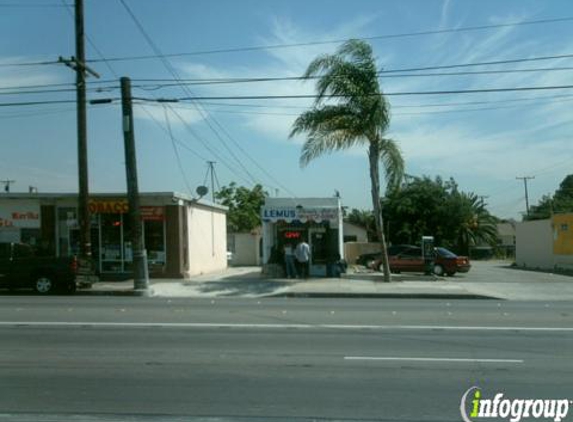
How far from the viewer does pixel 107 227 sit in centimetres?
2778

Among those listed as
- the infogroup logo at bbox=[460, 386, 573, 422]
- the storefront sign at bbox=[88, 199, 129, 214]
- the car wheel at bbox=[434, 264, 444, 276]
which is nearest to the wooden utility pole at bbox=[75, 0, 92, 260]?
the storefront sign at bbox=[88, 199, 129, 214]

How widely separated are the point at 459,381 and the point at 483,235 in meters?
65.1

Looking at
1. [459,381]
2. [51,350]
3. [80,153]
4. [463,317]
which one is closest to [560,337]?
[463,317]

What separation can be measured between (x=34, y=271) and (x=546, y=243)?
29587 mm

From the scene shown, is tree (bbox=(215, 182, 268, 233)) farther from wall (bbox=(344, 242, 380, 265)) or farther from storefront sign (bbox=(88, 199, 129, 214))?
storefront sign (bbox=(88, 199, 129, 214))

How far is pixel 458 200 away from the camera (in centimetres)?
6016

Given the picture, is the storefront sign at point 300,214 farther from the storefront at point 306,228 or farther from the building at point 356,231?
the building at point 356,231

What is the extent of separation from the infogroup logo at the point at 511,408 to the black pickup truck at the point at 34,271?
1693 cm

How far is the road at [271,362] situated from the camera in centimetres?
708

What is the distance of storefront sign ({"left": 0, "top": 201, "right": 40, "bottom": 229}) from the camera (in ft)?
91.4

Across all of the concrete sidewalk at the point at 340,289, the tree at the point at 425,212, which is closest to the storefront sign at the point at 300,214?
the concrete sidewalk at the point at 340,289

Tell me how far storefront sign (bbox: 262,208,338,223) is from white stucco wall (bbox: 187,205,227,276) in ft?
11.7

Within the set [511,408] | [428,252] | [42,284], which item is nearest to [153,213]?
[42,284]

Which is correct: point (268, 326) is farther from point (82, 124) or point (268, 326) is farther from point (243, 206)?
point (243, 206)
